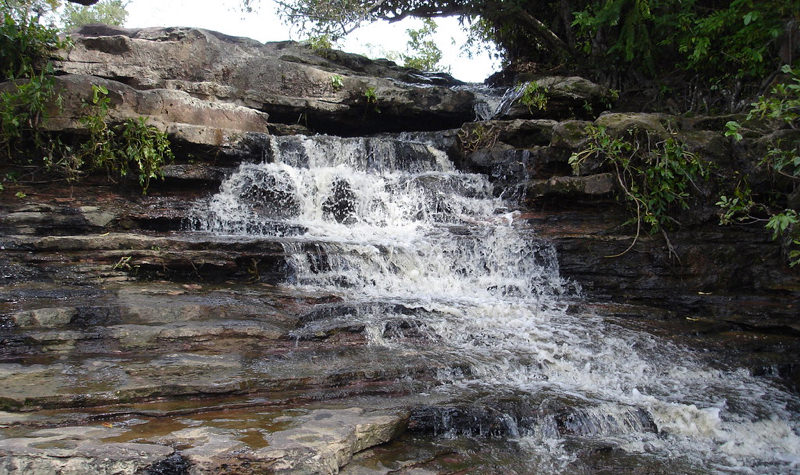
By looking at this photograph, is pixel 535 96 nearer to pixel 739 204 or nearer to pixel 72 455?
pixel 739 204

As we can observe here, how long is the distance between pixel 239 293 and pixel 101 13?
32633 mm

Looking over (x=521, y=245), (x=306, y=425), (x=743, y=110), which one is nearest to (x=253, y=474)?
(x=306, y=425)

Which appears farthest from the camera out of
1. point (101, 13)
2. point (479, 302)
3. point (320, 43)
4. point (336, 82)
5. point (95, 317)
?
point (101, 13)

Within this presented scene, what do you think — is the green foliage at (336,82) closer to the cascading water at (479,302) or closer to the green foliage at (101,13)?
the cascading water at (479,302)

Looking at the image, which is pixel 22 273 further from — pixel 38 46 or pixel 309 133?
pixel 309 133

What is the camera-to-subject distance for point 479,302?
612 centimetres

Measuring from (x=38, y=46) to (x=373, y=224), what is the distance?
6.21 m

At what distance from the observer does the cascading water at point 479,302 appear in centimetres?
393

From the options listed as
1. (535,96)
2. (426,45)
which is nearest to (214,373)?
(535,96)

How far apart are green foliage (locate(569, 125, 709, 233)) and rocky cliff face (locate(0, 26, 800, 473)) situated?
0.25 m

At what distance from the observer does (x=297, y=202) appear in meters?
8.24

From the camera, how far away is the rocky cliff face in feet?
10.6

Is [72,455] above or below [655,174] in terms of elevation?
below

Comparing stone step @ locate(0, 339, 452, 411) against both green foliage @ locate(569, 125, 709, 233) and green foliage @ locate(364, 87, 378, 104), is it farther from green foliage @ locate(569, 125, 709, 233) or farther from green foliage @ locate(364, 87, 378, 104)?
green foliage @ locate(364, 87, 378, 104)
